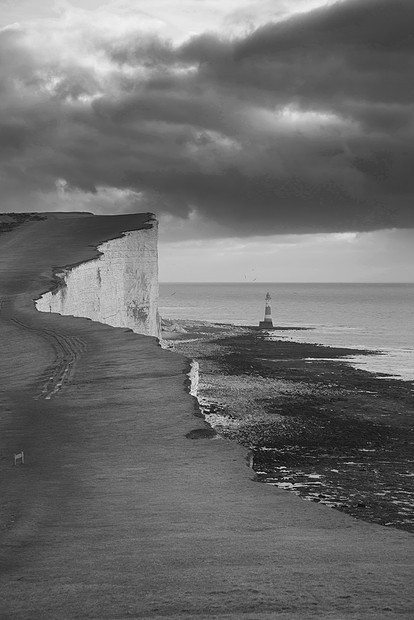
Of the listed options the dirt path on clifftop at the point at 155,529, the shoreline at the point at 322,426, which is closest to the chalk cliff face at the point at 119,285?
the shoreline at the point at 322,426

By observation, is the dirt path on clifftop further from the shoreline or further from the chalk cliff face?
the chalk cliff face

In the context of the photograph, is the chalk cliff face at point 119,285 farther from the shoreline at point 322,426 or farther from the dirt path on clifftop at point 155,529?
the dirt path on clifftop at point 155,529

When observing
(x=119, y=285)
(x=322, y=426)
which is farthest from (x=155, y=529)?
(x=119, y=285)

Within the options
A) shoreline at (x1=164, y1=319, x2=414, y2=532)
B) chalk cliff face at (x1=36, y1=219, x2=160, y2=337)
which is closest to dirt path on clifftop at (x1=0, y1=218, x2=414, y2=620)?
shoreline at (x1=164, y1=319, x2=414, y2=532)

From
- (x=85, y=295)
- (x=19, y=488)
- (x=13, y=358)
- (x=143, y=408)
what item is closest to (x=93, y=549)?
(x=19, y=488)

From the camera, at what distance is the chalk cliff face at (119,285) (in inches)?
1593

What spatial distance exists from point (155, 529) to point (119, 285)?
125ft

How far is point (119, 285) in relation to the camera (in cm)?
4625

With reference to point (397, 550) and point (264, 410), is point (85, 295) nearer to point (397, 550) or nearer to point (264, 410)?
point (264, 410)

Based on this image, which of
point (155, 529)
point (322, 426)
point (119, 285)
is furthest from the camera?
point (119, 285)

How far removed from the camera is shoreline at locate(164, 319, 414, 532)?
1695cm

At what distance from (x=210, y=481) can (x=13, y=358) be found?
13.0 meters

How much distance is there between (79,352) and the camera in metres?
22.9

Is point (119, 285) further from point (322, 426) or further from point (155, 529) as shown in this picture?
point (155, 529)
